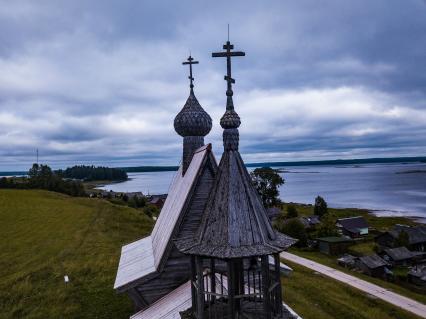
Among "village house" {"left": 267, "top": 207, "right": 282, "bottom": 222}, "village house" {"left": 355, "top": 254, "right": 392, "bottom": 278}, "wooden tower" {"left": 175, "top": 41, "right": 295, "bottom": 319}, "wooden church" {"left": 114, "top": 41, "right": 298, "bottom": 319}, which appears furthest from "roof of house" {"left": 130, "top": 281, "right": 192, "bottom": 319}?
"village house" {"left": 267, "top": 207, "right": 282, "bottom": 222}

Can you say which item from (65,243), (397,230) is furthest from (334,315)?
(397,230)

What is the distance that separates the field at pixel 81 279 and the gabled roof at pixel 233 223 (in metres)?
11.3

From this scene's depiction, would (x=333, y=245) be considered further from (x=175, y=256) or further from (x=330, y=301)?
(x=175, y=256)

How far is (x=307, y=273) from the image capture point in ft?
92.4

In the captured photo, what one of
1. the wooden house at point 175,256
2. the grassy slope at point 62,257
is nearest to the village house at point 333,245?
the grassy slope at point 62,257

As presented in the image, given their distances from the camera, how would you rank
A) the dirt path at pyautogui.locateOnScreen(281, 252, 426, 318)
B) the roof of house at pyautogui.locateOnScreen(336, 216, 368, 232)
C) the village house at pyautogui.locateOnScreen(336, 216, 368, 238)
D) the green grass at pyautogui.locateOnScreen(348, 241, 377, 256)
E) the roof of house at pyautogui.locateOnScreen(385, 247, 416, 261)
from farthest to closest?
the roof of house at pyautogui.locateOnScreen(336, 216, 368, 232) → the village house at pyautogui.locateOnScreen(336, 216, 368, 238) → the green grass at pyautogui.locateOnScreen(348, 241, 377, 256) → the roof of house at pyautogui.locateOnScreen(385, 247, 416, 261) → the dirt path at pyautogui.locateOnScreen(281, 252, 426, 318)

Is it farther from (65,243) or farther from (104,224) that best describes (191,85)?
(104,224)

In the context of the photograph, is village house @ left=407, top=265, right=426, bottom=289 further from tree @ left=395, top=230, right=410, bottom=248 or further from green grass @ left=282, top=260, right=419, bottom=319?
green grass @ left=282, top=260, right=419, bottom=319

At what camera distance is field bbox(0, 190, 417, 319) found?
17.9 metres

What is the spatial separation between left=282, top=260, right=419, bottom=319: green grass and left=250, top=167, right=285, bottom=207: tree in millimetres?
30422

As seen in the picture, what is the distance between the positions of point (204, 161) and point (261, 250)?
4.75 meters

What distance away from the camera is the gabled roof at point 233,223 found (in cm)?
723

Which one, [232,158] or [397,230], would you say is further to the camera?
[397,230]

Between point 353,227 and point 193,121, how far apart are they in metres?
44.6
